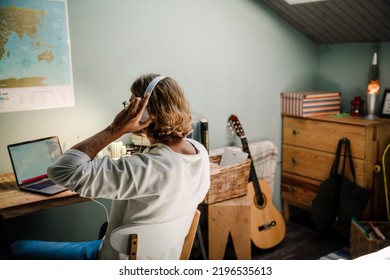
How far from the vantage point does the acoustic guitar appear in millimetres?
2977

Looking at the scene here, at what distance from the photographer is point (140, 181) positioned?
1372 mm

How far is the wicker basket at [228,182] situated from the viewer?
2.62m

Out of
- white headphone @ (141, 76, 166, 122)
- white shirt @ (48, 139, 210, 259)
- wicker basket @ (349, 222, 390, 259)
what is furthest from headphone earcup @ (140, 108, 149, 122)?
wicker basket @ (349, 222, 390, 259)

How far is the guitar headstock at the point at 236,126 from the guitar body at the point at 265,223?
14.3 inches

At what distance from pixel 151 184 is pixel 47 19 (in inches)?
56.5

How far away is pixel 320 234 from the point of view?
3.26 meters

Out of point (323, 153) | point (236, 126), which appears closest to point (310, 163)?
point (323, 153)

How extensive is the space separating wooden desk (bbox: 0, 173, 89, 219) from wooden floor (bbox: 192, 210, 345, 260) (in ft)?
3.75

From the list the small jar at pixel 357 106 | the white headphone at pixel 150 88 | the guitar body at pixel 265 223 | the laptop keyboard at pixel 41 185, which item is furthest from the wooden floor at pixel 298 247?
the white headphone at pixel 150 88

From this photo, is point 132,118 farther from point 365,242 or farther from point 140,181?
point 365,242

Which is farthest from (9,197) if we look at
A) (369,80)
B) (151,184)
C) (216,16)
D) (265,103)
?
(369,80)

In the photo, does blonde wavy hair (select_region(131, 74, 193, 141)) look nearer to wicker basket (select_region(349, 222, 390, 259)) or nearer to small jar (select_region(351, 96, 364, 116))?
wicker basket (select_region(349, 222, 390, 259))

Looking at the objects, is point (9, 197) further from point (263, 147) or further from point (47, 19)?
point (263, 147)

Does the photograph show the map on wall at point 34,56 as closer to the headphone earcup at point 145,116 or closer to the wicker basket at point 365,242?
the headphone earcup at point 145,116
